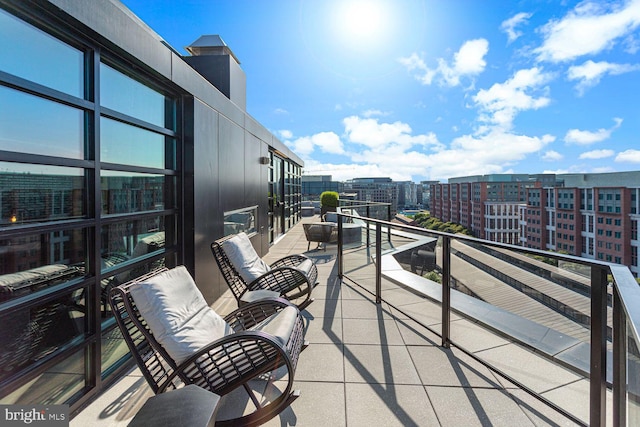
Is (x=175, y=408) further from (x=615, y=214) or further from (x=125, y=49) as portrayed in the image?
(x=615, y=214)

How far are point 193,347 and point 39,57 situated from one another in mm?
1995

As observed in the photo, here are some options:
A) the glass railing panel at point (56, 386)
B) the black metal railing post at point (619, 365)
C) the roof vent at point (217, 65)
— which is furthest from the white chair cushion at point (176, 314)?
the roof vent at point (217, 65)

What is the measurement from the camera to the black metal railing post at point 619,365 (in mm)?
1341

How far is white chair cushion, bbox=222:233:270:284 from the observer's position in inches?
141

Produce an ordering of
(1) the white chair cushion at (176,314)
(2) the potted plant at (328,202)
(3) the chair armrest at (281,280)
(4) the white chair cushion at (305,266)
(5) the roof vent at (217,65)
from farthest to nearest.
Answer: (2) the potted plant at (328,202), (5) the roof vent at (217,65), (4) the white chair cushion at (305,266), (3) the chair armrest at (281,280), (1) the white chair cushion at (176,314)

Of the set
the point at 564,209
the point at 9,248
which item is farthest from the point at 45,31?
the point at 564,209

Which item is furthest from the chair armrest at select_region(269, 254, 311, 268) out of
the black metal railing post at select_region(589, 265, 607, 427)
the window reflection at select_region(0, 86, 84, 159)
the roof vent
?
the roof vent

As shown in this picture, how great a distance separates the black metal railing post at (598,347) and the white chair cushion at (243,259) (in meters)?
2.92

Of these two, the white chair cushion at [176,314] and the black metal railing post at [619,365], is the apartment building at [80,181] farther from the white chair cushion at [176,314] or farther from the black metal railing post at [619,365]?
the black metal railing post at [619,365]

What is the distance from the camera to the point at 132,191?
2.83 metres

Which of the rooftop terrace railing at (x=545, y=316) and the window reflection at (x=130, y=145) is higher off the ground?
the window reflection at (x=130, y=145)

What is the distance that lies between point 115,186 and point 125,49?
108 centimetres

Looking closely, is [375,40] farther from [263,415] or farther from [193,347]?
[263,415]

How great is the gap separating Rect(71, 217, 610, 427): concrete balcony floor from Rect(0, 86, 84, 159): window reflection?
69.0 inches
